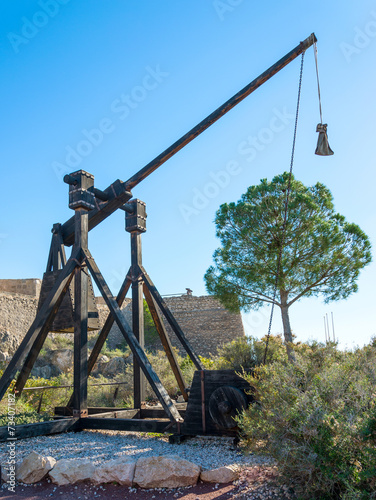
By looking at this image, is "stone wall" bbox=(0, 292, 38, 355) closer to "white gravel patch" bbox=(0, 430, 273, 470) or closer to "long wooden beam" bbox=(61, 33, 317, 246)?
"long wooden beam" bbox=(61, 33, 317, 246)

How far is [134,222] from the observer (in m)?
6.26

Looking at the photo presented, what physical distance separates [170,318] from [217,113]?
9.02 ft

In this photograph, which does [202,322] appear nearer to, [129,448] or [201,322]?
[201,322]

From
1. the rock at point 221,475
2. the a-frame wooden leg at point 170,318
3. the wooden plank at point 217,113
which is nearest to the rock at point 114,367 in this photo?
the a-frame wooden leg at point 170,318

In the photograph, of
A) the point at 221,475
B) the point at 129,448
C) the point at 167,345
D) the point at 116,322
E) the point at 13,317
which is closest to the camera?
the point at 221,475

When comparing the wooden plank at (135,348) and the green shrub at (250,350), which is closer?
the wooden plank at (135,348)

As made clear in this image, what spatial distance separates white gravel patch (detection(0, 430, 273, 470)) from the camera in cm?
343

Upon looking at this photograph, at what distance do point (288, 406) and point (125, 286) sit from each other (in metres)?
3.64

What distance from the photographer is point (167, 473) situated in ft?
10.0

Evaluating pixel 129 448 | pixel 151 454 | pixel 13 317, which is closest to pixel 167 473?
pixel 151 454

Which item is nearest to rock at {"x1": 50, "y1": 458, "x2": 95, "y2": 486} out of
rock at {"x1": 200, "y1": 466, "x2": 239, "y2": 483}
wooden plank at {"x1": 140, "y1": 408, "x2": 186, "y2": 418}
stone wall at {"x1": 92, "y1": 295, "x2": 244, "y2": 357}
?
rock at {"x1": 200, "y1": 466, "x2": 239, "y2": 483}

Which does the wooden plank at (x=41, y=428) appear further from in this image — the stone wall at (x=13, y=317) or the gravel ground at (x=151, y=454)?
the stone wall at (x=13, y=317)

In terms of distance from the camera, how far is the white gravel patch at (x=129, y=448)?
3.43m

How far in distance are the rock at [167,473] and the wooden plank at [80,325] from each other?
7.09ft
